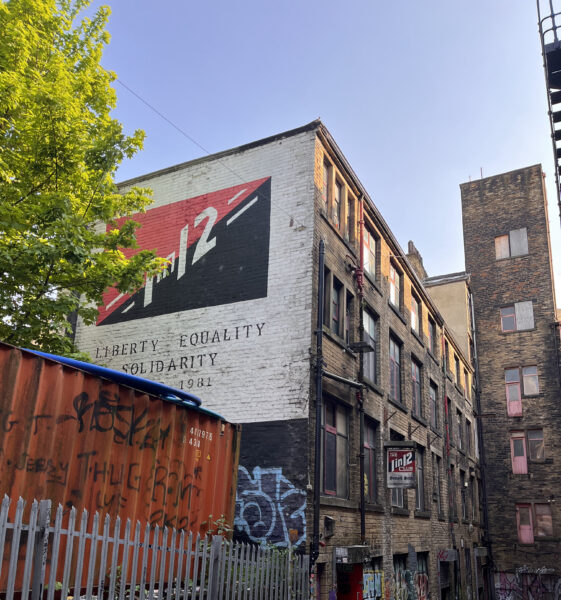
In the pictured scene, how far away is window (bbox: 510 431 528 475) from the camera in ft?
104

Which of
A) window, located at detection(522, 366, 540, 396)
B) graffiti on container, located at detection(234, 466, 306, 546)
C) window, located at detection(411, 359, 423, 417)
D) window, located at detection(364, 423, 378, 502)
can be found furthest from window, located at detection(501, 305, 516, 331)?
graffiti on container, located at detection(234, 466, 306, 546)

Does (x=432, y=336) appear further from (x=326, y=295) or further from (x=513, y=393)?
(x=326, y=295)

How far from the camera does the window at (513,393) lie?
32.6m

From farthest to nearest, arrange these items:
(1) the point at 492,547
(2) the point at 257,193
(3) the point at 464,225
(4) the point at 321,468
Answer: (3) the point at 464,225
(1) the point at 492,547
(2) the point at 257,193
(4) the point at 321,468

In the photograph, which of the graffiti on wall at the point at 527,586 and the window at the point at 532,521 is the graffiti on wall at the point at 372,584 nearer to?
the graffiti on wall at the point at 527,586

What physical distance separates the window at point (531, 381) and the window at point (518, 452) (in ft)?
7.15

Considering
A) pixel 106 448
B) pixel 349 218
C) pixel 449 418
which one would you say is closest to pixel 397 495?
pixel 349 218

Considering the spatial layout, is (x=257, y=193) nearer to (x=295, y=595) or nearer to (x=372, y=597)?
(x=295, y=595)

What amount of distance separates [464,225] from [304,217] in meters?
25.3

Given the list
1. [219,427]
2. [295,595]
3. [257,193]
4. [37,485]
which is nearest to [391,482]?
[295,595]

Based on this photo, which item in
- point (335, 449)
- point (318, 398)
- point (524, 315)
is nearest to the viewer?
point (318, 398)

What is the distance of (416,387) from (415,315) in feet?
9.21

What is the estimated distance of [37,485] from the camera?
6.96 meters

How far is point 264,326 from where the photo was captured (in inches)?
554
